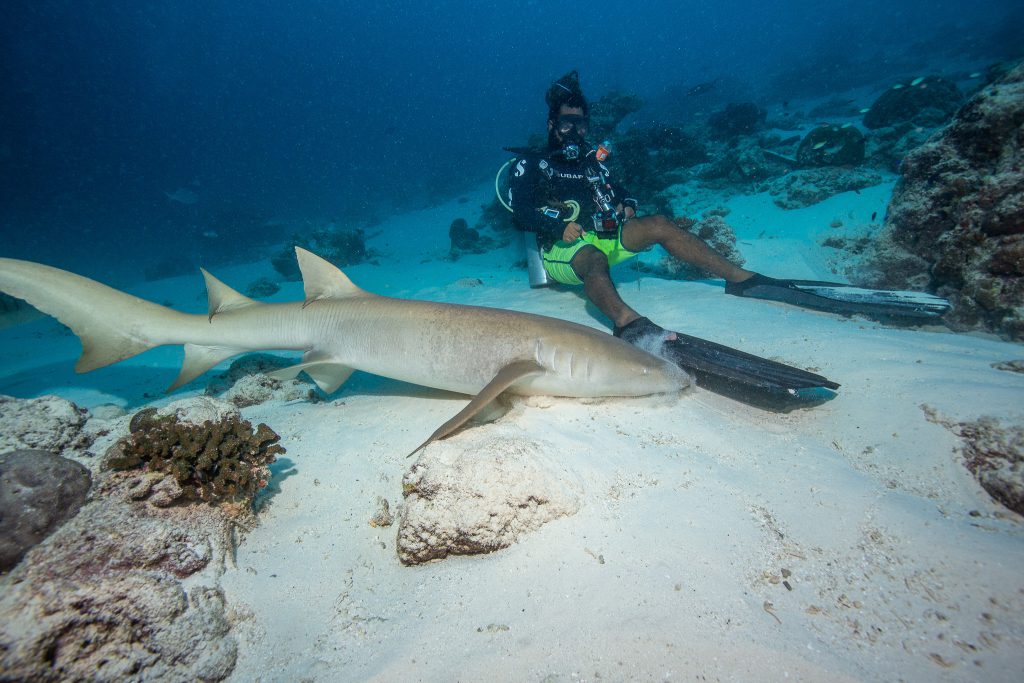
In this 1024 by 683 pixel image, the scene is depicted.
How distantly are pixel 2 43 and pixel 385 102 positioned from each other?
85876mm

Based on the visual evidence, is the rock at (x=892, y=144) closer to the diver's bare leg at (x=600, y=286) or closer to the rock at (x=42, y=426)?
the diver's bare leg at (x=600, y=286)

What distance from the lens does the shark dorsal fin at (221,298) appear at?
177 inches

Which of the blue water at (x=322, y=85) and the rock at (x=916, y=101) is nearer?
the rock at (x=916, y=101)

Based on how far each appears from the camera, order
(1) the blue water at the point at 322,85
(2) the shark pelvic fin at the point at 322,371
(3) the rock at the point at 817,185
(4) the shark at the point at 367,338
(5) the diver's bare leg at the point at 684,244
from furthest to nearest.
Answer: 1. (1) the blue water at the point at 322,85
2. (3) the rock at the point at 817,185
3. (5) the diver's bare leg at the point at 684,244
4. (2) the shark pelvic fin at the point at 322,371
5. (4) the shark at the point at 367,338

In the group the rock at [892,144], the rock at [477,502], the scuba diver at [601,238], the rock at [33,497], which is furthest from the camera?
the rock at [892,144]

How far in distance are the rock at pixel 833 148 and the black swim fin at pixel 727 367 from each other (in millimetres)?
13356

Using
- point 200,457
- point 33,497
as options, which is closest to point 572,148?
point 200,457

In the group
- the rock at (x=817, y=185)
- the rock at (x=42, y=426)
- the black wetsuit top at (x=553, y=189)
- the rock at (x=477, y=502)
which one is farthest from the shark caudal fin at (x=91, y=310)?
the rock at (x=817, y=185)

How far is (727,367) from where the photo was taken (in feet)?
12.4

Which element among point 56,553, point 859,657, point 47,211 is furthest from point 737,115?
point 47,211

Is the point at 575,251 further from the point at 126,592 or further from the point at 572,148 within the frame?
the point at 126,592

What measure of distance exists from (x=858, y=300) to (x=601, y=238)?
3.63 meters

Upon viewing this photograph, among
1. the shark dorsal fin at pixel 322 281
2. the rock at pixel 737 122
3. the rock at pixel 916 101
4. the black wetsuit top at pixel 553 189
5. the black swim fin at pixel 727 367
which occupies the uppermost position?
the rock at pixel 737 122

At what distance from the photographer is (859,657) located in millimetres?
1570
